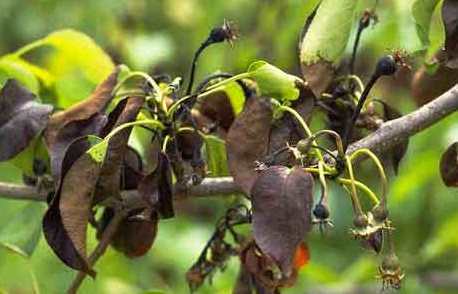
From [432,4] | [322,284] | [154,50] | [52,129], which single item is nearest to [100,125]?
[52,129]

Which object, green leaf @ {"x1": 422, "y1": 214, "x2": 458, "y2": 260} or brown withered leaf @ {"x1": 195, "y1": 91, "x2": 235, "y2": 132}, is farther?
green leaf @ {"x1": 422, "y1": 214, "x2": 458, "y2": 260}

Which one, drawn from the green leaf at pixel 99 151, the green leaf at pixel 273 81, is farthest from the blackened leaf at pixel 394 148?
the green leaf at pixel 99 151

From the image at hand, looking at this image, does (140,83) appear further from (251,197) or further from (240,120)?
(251,197)

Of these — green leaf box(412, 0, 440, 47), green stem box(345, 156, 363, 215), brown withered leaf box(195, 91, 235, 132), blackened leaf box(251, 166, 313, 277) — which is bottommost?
blackened leaf box(251, 166, 313, 277)

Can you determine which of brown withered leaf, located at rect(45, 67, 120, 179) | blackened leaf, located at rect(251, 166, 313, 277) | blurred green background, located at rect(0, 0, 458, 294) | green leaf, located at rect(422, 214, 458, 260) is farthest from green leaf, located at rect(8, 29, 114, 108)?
green leaf, located at rect(422, 214, 458, 260)

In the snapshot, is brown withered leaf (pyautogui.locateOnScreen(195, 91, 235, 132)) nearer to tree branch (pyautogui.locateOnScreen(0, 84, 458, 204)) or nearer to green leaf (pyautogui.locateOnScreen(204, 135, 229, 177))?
green leaf (pyautogui.locateOnScreen(204, 135, 229, 177))

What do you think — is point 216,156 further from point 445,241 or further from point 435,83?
point 445,241

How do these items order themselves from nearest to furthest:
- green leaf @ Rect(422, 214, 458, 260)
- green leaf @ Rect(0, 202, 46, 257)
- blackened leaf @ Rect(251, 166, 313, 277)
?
blackened leaf @ Rect(251, 166, 313, 277) < green leaf @ Rect(0, 202, 46, 257) < green leaf @ Rect(422, 214, 458, 260)
